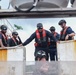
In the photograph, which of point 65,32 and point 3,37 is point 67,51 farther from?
point 3,37

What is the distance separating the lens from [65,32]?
13.9 ft

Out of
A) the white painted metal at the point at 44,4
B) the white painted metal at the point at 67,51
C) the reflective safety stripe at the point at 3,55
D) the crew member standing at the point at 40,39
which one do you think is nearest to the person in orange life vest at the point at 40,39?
the crew member standing at the point at 40,39

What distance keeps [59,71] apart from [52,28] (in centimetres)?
182

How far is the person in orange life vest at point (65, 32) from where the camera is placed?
3999 millimetres

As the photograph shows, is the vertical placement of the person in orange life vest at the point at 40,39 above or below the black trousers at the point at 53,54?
above

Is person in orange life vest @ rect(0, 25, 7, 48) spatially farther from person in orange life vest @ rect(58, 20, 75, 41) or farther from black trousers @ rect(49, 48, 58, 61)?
person in orange life vest @ rect(58, 20, 75, 41)

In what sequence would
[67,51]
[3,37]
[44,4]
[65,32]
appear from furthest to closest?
[44,4] → [3,37] → [65,32] → [67,51]

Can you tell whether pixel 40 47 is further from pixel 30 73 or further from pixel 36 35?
pixel 30 73

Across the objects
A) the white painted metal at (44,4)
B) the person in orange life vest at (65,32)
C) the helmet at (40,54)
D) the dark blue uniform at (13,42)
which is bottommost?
the helmet at (40,54)

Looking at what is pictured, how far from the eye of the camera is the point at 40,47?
428 centimetres

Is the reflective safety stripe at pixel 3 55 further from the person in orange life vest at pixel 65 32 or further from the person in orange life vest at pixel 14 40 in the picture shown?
the person in orange life vest at pixel 65 32

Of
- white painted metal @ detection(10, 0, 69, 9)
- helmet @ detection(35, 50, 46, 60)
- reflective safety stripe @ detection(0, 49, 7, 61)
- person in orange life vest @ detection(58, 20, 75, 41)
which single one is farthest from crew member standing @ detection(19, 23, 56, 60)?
reflective safety stripe @ detection(0, 49, 7, 61)

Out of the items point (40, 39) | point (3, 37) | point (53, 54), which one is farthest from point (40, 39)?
point (3, 37)

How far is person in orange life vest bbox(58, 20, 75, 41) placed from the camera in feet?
13.1
